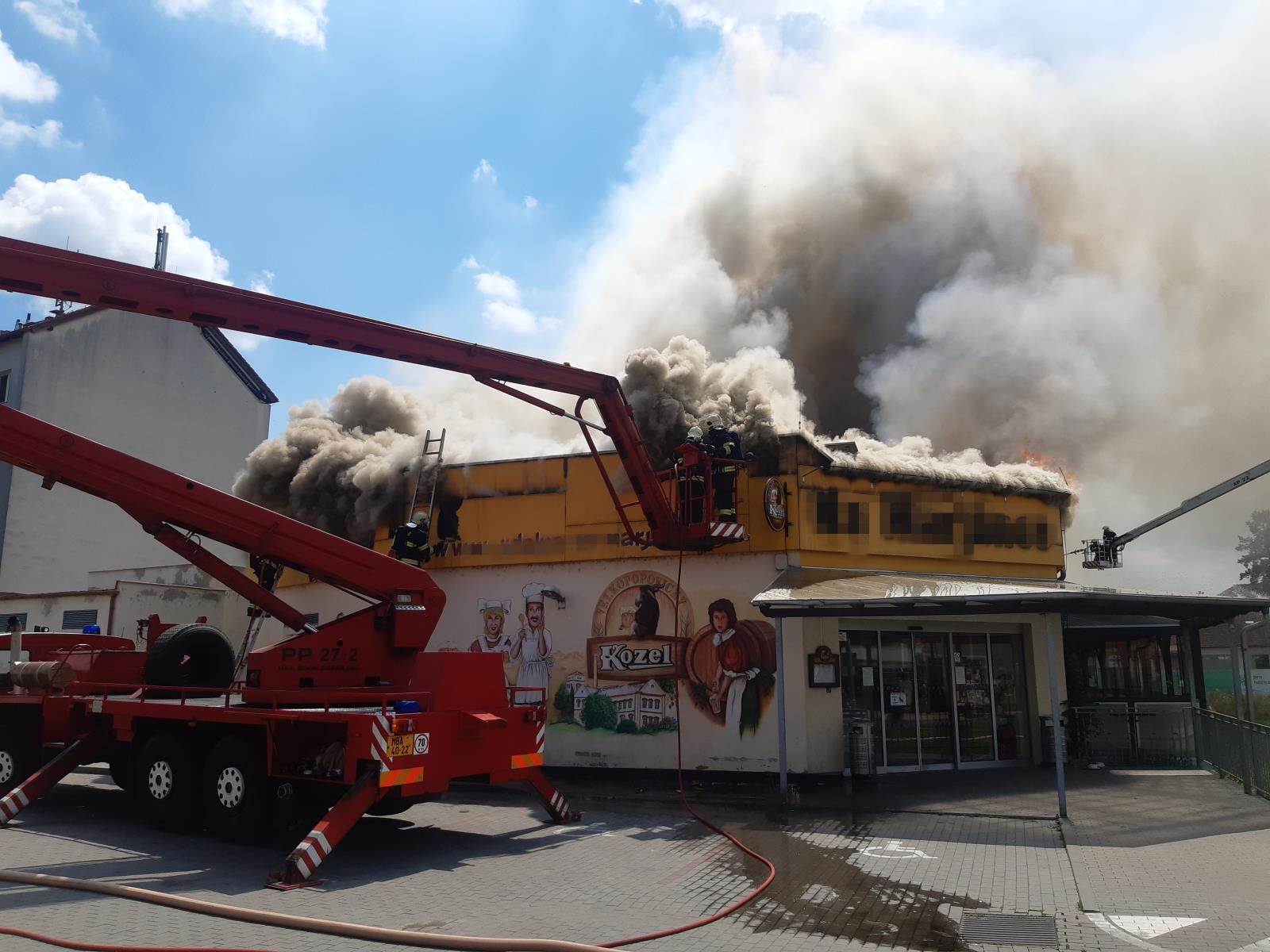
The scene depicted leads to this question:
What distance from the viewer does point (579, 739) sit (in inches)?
598

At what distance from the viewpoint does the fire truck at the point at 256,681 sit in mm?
9414

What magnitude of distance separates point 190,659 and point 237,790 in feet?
8.86

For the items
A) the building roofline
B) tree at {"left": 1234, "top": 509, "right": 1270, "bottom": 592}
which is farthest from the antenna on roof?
tree at {"left": 1234, "top": 509, "right": 1270, "bottom": 592}

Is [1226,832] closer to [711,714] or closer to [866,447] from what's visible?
[711,714]

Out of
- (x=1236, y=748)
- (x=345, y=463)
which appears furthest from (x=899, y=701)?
(x=345, y=463)

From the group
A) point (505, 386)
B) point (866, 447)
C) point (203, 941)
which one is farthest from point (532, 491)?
point (203, 941)

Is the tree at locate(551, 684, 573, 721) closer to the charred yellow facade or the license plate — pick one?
the charred yellow facade

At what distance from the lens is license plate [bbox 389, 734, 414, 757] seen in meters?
9.01

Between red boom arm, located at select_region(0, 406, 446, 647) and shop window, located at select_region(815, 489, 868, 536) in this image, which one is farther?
shop window, located at select_region(815, 489, 868, 536)

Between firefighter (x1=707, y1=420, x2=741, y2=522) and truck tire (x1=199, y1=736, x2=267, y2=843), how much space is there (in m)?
7.15

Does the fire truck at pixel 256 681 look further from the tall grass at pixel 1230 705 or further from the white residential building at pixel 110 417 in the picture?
the tall grass at pixel 1230 705

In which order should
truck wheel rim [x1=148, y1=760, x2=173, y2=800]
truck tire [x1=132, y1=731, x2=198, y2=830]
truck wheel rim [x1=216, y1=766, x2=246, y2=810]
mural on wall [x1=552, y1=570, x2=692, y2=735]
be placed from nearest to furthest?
truck wheel rim [x1=216, y1=766, x2=246, y2=810] < truck tire [x1=132, y1=731, x2=198, y2=830] < truck wheel rim [x1=148, y1=760, x2=173, y2=800] < mural on wall [x1=552, y1=570, x2=692, y2=735]

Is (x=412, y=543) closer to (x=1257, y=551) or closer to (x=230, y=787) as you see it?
(x=230, y=787)

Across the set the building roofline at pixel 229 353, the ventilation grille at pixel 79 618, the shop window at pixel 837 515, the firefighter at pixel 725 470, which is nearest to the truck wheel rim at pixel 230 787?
the firefighter at pixel 725 470
